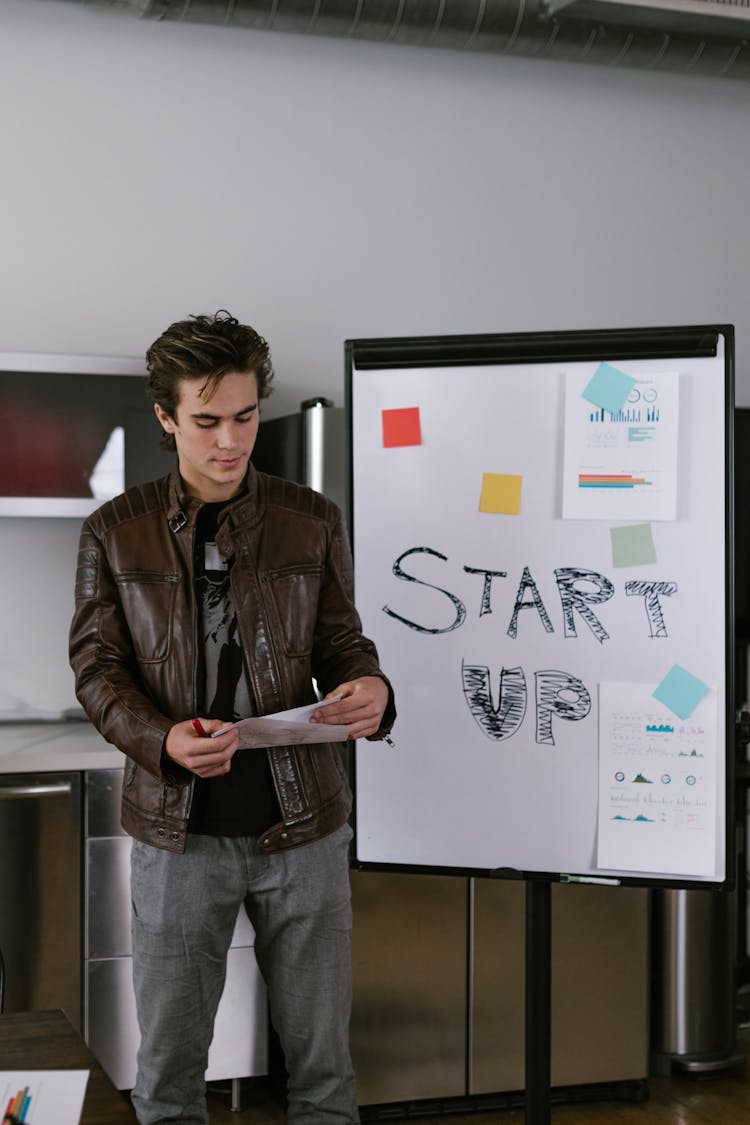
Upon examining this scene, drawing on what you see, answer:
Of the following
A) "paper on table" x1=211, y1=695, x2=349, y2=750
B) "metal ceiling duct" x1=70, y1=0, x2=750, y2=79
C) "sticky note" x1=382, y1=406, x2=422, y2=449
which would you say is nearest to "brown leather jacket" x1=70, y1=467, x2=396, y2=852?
"paper on table" x1=211, y1=695, x2=349, y2=750

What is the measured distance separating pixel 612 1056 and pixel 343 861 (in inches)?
59.0

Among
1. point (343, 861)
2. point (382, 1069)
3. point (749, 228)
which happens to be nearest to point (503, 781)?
point (343, 861)

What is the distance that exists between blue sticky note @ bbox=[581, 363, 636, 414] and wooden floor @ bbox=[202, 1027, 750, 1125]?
6.15 feet

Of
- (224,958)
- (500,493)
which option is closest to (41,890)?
(224,958)

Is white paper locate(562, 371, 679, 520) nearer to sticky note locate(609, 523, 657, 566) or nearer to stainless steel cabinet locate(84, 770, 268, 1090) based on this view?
sticky note locate(609, 523, 657, 566)

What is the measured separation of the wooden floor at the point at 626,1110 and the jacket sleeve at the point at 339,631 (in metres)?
1.46

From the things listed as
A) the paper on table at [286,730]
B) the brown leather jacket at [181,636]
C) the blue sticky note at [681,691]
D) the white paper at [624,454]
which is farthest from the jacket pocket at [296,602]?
the blue sticky note at [681,691]

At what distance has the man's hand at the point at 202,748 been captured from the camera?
179 centimetres

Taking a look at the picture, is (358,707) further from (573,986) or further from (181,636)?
(573,986)

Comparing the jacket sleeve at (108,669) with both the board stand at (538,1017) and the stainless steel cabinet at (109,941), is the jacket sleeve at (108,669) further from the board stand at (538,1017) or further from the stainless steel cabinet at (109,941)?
the stainless steel cabinet at (109,941)

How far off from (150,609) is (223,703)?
0.19 meters

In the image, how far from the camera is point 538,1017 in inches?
80.7

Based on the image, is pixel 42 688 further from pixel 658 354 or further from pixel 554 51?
pixel 554 51

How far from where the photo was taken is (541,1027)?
2.05 m
